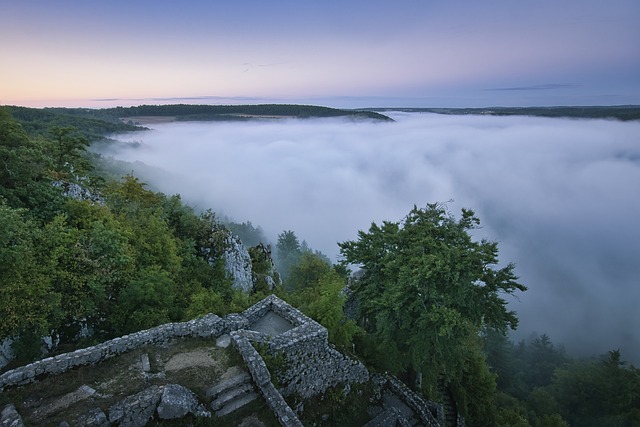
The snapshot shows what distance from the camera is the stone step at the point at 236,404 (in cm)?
936

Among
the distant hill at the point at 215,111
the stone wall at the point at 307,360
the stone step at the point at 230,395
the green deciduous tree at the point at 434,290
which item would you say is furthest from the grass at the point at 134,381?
the distant hill at the point at 215,111

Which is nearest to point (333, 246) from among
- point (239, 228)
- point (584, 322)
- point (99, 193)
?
point (239, 228)

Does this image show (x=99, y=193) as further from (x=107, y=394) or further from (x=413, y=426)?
(x=413, y=426)

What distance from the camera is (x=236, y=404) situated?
31.5 feet

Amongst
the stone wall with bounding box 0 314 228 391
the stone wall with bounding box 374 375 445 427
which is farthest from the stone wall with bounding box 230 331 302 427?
the stone wall with bounding box 374 375 445 427

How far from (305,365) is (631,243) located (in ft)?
783

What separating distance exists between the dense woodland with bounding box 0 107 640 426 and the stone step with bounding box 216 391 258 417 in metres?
4.32

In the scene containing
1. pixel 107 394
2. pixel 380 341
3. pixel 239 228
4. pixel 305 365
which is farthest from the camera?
pixel 239 228

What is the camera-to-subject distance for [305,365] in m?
11.5

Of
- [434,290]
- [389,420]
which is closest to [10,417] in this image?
[389,420]

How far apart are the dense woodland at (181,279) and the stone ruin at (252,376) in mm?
1264

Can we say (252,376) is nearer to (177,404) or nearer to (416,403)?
(177,404)

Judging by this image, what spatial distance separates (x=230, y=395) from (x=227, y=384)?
0.32 metres

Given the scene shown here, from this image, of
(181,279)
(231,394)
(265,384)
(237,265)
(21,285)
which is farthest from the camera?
(237,265)
